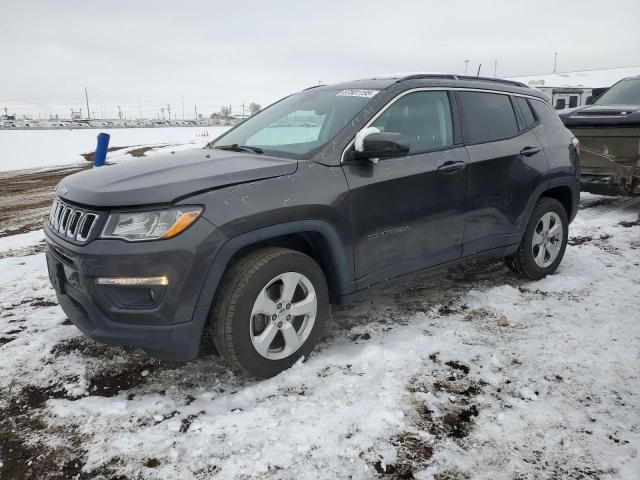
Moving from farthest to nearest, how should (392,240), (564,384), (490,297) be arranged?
(490,297) → (392,240) → (564,384)

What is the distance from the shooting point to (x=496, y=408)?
261cm

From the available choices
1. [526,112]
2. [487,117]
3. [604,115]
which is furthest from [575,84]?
[487,117]

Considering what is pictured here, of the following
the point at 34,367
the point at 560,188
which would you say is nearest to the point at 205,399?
the point at 34,367

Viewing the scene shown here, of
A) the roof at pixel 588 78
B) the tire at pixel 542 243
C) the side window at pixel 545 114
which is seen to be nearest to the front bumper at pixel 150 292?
the tire at pixel 542 243

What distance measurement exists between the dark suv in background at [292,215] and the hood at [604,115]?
12.1 feet

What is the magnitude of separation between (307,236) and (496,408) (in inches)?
57.0

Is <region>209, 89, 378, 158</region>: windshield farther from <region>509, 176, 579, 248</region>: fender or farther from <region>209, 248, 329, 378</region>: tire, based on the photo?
<region>509, 176, 579, 248</region>: fender

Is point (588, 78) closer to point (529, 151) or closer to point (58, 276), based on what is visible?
point (529, 151)

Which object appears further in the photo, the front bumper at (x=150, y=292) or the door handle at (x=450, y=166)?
the door handle at (x=450, y=166)

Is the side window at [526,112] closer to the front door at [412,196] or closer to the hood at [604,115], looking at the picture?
the front door at [412,196]

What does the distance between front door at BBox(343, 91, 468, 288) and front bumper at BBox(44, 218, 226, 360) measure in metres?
1.01

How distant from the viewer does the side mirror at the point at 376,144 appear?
2.96m

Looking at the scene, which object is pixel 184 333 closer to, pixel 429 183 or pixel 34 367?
pixel 34 367

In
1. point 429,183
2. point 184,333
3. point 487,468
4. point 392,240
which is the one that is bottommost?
point 487,468
